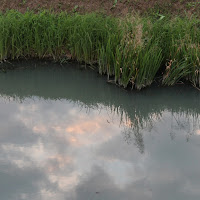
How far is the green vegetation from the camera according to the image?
Answer: 5570 millimetres

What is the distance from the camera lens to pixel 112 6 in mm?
8266

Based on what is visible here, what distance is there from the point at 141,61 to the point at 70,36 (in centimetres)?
162

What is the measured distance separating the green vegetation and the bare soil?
3.11ft

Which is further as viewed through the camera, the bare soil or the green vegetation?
the bare soil

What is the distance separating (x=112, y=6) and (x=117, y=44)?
2.64 m

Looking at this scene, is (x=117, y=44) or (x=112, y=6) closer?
(x=117, y=44)

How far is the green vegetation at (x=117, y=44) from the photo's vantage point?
557 centimetres

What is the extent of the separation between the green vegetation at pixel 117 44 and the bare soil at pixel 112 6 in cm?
95

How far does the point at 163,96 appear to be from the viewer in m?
5.61

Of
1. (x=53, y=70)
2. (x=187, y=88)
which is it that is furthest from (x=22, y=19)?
(x=187, y=88)

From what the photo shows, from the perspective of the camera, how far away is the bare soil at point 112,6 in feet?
26.0

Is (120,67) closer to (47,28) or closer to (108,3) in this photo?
(47,28)

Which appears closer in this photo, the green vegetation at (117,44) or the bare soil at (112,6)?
the green vegetation at (117,44)

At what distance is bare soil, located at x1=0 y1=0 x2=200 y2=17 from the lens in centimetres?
792
